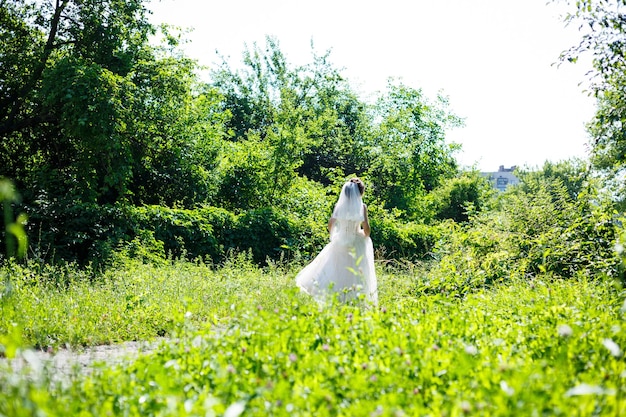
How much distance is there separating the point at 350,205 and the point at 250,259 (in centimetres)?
451

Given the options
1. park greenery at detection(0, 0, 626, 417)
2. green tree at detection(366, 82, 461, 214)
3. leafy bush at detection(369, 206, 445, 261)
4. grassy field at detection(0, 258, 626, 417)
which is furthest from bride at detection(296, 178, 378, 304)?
green tree at detection(366, 82, 461, 214)

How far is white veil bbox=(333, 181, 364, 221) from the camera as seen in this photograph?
27.0ft

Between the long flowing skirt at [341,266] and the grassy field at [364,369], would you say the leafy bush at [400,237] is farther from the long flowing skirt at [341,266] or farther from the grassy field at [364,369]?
the grassy field at [364,369]

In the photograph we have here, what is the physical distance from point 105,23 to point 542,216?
11.0m

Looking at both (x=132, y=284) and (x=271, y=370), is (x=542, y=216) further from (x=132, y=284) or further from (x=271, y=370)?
(x=271, y=370)

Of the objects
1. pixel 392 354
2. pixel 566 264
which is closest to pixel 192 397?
pixel 392 354

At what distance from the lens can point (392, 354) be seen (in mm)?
3596

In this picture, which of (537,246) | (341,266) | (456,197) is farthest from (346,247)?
(456,197)

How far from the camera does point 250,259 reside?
40.1 ft

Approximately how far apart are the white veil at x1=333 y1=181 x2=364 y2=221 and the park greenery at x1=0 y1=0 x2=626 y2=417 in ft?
4.59

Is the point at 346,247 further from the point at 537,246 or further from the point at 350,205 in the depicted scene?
the point at 537,246

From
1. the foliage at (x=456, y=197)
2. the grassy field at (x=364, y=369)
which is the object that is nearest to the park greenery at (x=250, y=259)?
the grassy field at (x=364, y=369)

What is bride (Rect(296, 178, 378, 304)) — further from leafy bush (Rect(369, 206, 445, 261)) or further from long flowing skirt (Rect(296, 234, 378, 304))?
leafy bush (Rect(369, 206, 445, 261))

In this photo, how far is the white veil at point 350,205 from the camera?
324 inches
